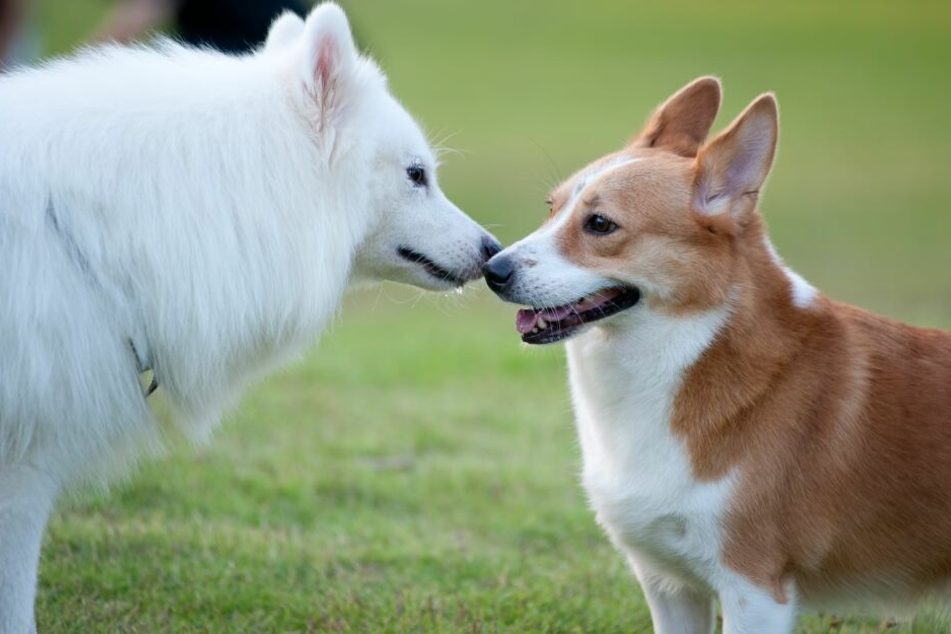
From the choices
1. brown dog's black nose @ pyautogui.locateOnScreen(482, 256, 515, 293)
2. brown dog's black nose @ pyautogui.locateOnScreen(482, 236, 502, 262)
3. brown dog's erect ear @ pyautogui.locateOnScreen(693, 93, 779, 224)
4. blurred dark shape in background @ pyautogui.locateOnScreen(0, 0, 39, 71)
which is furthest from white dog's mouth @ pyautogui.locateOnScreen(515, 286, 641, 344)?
blurred dark shape in background @ pyautogui.locateOnScreen(0, 0, 39, 71)

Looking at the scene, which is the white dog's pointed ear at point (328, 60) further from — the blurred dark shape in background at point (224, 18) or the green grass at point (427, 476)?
the blurred dark shape in background at point (224, 18)

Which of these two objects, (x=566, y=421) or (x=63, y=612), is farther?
(x=566, y=421)

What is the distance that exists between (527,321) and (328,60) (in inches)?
43.8

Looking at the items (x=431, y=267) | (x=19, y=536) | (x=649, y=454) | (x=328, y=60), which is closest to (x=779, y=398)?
(x=649, y=454)

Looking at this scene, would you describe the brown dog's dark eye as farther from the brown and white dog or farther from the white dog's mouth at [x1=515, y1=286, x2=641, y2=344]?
the white dog's mouth at [x1=515, y1=286, x2=641, y2=344]

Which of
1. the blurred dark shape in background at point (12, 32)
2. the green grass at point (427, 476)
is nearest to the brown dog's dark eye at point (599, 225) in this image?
the green grass at point (427, 476)

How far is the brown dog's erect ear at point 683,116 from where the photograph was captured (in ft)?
14.9

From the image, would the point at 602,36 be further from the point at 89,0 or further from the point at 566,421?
the point at 566,421

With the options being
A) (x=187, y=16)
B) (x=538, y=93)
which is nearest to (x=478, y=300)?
(x=187, y=16)

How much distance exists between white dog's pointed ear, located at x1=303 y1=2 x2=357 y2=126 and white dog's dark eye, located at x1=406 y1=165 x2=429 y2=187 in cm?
38

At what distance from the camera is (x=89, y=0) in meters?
29.3

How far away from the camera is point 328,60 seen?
423 centimetres

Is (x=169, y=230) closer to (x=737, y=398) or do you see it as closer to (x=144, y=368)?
(x=144, y=368)

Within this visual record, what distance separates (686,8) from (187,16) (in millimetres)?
27423
